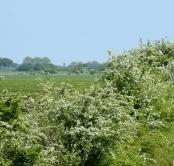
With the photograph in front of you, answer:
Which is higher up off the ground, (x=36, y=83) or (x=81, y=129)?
(x=81, y=129)

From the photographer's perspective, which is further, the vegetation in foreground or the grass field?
the grass field

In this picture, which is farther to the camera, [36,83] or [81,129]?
[36,83]

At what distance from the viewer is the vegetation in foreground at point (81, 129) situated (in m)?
13.4

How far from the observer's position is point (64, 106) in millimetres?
15859

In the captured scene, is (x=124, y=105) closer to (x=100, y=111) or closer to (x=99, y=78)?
(x=100, y=111)

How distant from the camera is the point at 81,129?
15195 millimetres

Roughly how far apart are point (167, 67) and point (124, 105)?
11.7m

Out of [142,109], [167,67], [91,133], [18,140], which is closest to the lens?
[18,140]

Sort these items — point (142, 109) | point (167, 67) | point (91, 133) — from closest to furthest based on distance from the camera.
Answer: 1. point (91, 133)
2. point (142, 109)
3. point (167, 67)

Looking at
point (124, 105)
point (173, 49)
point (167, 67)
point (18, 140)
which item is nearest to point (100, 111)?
point (124, 105)

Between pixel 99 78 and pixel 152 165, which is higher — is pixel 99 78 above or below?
above

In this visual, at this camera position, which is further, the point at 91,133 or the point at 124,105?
the point at 124,105

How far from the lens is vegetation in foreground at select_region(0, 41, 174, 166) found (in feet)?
44.0

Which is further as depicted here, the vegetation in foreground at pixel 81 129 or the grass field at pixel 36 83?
the grass field at pixel 36 83
